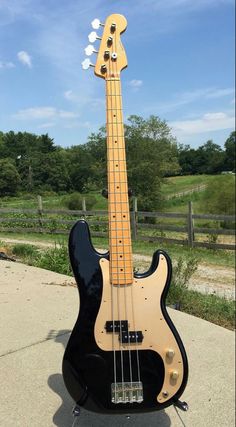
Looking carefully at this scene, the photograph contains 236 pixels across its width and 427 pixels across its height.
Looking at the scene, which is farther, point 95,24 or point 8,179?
point 8,179

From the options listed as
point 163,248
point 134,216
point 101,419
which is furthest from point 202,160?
point 101,419

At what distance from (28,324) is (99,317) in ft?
3.64

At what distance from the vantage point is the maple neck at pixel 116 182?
1816 millimetres

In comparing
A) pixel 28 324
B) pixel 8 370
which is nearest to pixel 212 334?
pixel 28 324

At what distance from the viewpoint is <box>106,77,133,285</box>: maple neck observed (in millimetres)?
1816

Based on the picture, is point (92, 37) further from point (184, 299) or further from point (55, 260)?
point (184, 299)

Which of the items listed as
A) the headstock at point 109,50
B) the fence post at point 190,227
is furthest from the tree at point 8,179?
the fence post at point 190,227

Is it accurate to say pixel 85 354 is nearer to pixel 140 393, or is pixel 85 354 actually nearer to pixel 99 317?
pixel 99 317

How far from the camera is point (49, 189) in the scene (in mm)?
2174

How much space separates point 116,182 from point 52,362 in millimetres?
1181

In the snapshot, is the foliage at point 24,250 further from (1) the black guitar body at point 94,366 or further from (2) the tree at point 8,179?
(1) the black guitar body at point 94,366

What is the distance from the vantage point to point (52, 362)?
240 cm

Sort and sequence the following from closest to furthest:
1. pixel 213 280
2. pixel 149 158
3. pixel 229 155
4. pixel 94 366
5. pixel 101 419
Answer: pixel 94 366
pixel 101 419
pixel 149 158
pixel 229 155
pixel 213 280

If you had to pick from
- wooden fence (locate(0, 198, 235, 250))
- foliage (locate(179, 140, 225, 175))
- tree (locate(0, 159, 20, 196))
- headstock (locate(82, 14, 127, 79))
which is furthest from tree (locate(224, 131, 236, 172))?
tree (locate(0, 159, 20, 196))
